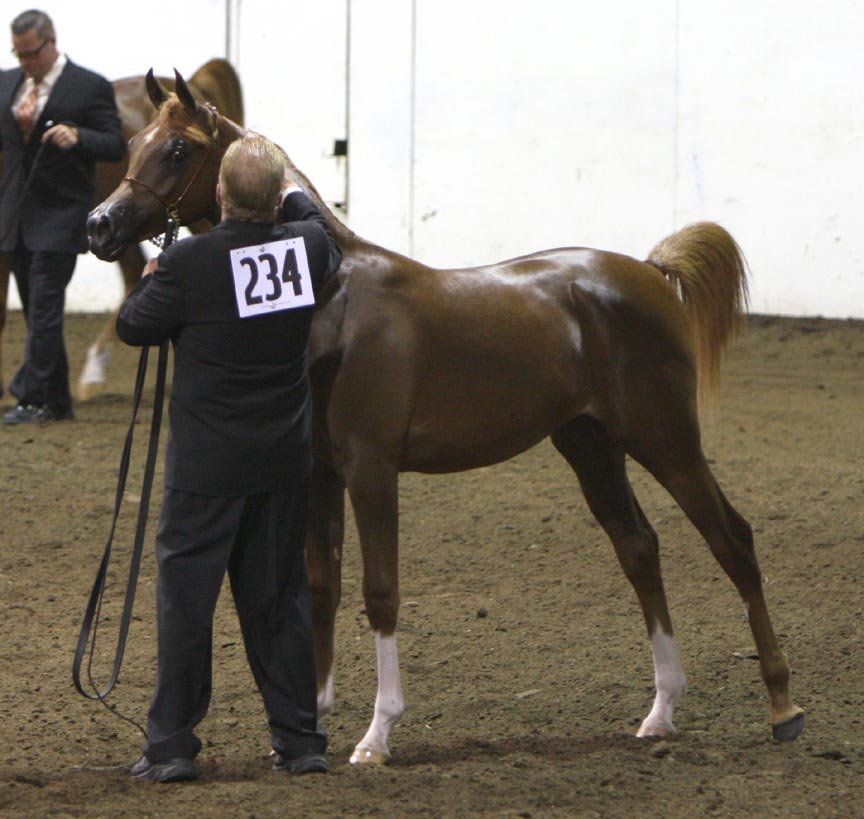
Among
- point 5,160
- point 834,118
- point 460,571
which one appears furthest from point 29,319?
point 834,118

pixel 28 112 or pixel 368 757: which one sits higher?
pixel 28 112

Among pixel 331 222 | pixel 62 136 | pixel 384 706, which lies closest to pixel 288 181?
pixel 331 222

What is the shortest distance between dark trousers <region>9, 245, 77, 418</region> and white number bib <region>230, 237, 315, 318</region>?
4.70m

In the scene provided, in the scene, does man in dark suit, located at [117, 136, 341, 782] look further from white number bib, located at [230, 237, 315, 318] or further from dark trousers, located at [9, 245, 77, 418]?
dark trousers, located at [9, 245, 77, 418]

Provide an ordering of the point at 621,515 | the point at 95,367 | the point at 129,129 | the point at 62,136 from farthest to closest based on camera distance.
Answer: the point at 129,129 < the point at 95,367 < the point at 62,136 < the point at 621,515

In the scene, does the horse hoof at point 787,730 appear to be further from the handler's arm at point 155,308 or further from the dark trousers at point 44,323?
the dark trousers at point 44,323

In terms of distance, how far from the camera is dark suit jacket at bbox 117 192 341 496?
328cm

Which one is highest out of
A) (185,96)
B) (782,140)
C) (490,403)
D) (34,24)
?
(34,24)

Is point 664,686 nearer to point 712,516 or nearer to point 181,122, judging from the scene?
point 712,516

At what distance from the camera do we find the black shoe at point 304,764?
3.55 metres

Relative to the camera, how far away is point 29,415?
26.1ft

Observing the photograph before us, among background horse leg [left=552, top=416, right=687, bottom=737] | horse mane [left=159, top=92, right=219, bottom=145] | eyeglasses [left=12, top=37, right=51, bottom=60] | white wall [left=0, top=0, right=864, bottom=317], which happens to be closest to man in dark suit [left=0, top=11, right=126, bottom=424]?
eyeglasses [left=12, top=37, right=51, bottom=60]

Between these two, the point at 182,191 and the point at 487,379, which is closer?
the point at 182,191

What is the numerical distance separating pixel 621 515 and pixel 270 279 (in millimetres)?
1470
